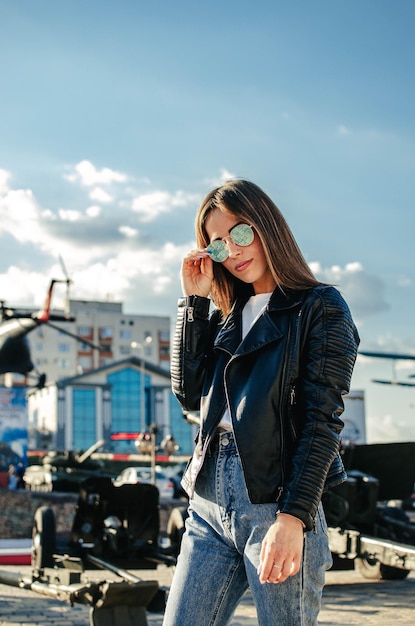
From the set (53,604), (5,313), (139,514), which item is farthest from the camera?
(5,313)

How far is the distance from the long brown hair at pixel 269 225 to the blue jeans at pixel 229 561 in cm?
52

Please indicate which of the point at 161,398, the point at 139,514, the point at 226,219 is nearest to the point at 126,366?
the point at 161,398

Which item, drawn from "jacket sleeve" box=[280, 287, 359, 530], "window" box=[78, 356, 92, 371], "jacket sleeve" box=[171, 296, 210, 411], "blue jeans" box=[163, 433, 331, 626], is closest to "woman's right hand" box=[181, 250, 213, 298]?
"jacket sleeve" box=[171, 296, 210, 411]

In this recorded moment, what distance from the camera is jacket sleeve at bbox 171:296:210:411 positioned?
2.81 meters

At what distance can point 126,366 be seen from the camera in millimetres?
96250

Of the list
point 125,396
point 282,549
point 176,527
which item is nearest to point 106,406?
point 125,396

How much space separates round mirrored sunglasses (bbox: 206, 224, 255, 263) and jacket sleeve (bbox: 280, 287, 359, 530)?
281 millimetres

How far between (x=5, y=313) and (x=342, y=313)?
3211 centimetres

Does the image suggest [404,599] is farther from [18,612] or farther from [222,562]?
[222,562]

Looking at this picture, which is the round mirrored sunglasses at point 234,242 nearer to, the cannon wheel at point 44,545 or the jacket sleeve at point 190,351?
the jacket sleeve at point 190,351

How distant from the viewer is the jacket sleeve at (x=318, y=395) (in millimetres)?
2387

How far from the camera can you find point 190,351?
2844mm

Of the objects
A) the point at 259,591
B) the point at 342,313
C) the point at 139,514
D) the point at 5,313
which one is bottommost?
the point at 139,514

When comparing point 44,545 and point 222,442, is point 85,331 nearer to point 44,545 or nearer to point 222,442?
point 44,545
